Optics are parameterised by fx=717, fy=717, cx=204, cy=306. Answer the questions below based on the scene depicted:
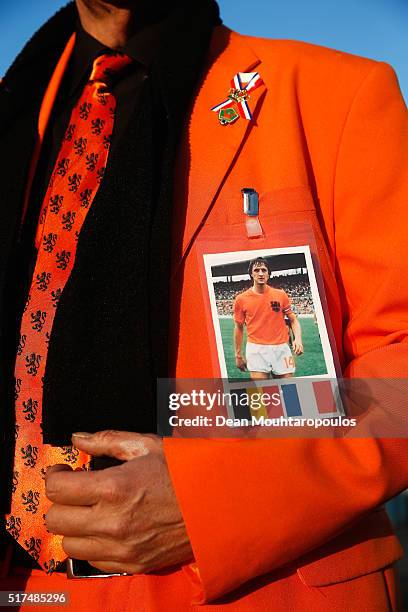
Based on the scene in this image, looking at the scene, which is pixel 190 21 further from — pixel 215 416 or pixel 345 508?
pixel 345 508

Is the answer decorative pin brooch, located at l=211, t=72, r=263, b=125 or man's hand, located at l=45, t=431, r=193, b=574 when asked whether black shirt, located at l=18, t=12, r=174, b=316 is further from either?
man's hand, located at l=45, t=431, r=193, b=574

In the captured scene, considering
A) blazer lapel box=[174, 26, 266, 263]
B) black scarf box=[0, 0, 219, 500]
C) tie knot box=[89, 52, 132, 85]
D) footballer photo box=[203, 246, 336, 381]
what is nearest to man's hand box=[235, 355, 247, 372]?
footballer photo box=[203, 246, 336, 381]

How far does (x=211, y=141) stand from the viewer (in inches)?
61.2

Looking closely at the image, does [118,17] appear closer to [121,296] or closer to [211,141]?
[211,141]

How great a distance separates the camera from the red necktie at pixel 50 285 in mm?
1462

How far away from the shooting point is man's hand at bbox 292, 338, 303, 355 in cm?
138

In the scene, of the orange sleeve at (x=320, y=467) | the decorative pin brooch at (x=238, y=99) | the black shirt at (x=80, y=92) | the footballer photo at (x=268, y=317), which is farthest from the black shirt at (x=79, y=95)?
the orange sleeve at (x=320, y=467)

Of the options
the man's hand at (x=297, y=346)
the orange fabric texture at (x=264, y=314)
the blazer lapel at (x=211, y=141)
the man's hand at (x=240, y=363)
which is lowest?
the man's hand at (x=240, y=363)

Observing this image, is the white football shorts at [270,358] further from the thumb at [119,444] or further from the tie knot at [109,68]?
the tie knot at [109,68]

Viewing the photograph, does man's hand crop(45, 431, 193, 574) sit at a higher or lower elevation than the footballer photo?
lower

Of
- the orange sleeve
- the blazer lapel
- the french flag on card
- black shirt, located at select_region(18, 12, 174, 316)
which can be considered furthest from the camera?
black shirt, located at select_region(18, 12, 174, 316)

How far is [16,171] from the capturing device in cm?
172

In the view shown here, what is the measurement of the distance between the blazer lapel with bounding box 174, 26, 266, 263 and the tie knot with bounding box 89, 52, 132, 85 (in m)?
0.23

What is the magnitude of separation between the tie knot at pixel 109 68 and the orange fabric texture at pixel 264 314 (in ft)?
2.37
